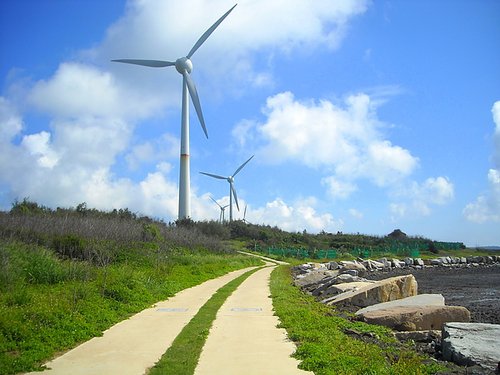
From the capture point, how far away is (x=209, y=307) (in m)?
15.6

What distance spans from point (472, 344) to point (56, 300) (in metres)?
9.82

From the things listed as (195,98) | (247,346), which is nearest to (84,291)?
(247,346)

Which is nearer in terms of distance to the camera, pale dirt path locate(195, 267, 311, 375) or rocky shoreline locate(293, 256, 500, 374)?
pale dirt path locate(195, 267, 311, 375)

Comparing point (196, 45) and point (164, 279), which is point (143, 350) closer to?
point (164, 279)

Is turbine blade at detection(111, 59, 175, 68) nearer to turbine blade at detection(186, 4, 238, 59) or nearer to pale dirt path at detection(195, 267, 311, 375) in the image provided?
turbine blade at detection(186, 4, 238, 59)

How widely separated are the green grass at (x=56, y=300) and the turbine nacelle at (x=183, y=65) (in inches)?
1327

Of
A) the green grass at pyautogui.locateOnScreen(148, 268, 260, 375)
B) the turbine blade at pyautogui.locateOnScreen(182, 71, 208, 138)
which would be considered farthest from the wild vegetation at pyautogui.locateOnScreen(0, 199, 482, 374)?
the turbine blade at pyautogui.locateOnScreen(182, 71, 208, 138)

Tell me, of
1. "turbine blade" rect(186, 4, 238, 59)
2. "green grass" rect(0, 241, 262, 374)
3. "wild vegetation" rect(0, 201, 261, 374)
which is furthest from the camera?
"turbine blade" rect(186, 4, 238, 59)

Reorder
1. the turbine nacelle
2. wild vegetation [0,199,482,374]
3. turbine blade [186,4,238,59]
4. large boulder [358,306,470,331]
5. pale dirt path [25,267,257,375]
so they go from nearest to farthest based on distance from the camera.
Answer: pale dirt path [25,267,257,375], wild vegetation [0,199,482,374], large boulder [358,306,470,331], turbine blade [186,4,238,59], the turbine nacelle

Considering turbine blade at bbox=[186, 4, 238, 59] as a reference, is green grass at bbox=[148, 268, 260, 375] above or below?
below

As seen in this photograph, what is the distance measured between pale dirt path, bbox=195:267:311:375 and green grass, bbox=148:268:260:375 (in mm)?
155

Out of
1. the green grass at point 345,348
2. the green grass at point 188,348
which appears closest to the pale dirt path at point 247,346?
the green grass at point 188,348

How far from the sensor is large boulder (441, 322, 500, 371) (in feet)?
26.6

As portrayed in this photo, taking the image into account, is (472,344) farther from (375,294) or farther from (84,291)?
(84,291)
